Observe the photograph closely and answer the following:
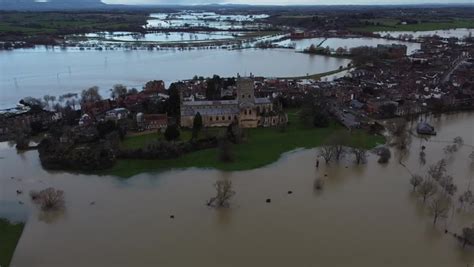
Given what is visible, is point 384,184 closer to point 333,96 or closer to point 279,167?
point 279,167

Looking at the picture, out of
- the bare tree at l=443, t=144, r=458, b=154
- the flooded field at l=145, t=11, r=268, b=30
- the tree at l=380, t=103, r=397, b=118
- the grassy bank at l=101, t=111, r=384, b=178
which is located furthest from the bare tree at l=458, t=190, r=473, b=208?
the flooded field at l=145, t=11, r=268, b=30

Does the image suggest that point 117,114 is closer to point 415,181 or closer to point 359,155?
point 359,155

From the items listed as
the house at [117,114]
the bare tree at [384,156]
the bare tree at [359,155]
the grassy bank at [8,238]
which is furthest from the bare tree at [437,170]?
the house at [117,114]

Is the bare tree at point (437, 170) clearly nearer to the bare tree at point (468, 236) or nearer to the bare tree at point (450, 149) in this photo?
the bare tree at point (450, 149)

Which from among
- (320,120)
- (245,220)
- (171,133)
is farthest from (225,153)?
(320,120)

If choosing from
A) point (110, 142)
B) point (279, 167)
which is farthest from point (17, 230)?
point (279, 167)
